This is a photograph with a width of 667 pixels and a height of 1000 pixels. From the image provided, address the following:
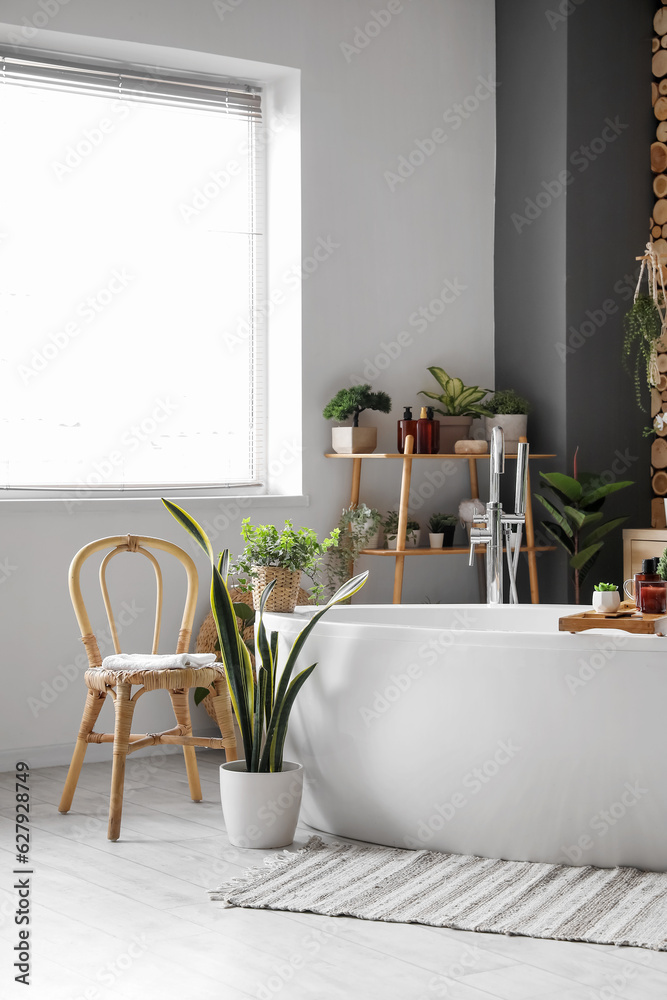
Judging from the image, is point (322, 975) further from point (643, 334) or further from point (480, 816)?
point (643, 334)

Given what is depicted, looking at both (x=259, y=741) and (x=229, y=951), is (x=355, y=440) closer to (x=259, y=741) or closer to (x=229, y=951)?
(x=259, y=741)

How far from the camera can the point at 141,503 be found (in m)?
4.29

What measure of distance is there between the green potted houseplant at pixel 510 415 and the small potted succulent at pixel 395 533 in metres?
0.46

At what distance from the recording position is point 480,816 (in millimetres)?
2945

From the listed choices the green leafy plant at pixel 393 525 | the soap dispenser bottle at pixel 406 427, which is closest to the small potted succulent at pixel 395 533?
the green leafy plant at pixel 393 525

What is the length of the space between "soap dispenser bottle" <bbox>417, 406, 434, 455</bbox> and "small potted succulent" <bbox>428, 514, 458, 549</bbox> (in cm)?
31

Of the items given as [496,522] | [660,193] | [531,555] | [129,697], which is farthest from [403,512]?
[660,193]

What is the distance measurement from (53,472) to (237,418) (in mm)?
777

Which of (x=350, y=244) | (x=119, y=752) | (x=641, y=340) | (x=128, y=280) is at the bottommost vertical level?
(x=119, y=752)

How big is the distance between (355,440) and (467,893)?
2199 millimetres

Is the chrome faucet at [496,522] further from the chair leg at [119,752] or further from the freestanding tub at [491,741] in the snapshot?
the chair leg at [119,752]

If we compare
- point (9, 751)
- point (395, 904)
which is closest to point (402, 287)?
point (9, 751)

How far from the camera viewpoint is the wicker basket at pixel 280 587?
3.40 m

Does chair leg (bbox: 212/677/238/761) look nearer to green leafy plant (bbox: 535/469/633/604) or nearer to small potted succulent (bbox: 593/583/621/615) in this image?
small potted succulent (bbox: 593/583/621/615)
